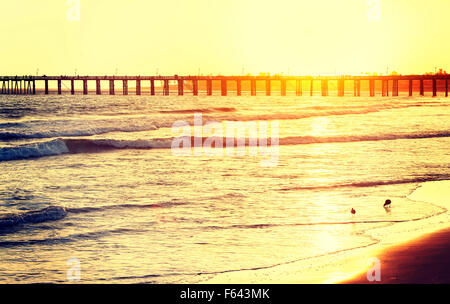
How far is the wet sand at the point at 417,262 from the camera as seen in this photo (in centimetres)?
617

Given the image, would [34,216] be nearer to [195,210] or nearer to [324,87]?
[195,210]

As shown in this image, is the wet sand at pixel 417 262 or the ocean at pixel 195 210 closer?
the wet sand at pixel 417 262

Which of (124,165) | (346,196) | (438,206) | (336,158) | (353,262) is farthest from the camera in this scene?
(336,158)

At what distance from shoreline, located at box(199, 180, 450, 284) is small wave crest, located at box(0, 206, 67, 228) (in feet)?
13.7

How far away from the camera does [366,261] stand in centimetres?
707

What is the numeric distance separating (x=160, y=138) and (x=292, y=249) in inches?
794

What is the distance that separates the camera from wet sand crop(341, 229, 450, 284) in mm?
6172

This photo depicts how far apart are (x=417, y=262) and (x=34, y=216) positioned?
19.7ft

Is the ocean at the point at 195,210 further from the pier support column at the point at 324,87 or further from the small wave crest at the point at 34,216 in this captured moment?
the pier support column at the point at 324,87

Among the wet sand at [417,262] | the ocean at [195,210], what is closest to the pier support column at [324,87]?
the ocean at [195,210]
